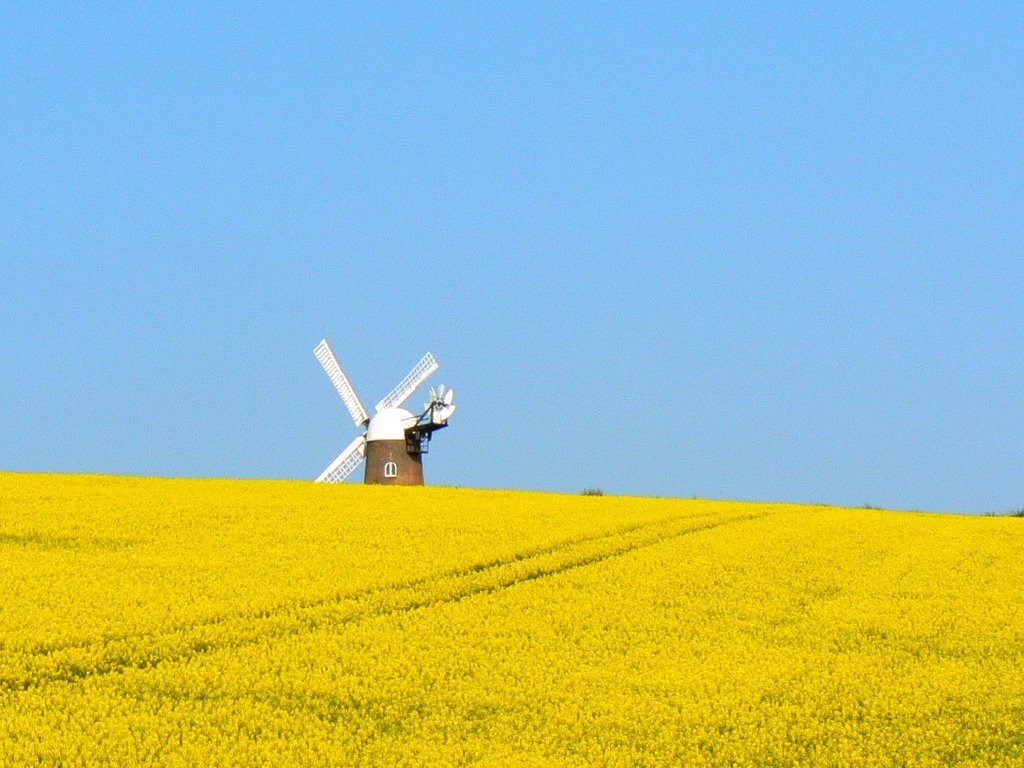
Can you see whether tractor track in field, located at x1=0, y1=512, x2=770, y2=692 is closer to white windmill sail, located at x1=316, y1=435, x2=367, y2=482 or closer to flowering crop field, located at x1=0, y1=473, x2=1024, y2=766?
flowering crop field, located at x1=0, y1=473, x2=1024, y2=766

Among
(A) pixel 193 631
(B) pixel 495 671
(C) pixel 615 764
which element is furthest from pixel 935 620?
(A) pixel 193 631

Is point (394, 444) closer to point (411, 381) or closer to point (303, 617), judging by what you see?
point (411, 381)

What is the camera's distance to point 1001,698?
15602mm

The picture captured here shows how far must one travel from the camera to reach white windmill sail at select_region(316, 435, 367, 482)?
6191cm

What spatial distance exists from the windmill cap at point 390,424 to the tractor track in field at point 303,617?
32040 millimetres

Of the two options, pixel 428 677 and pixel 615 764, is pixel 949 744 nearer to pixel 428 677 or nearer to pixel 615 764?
pixel 615 764

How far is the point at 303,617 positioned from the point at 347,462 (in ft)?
143

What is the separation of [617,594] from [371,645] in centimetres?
592

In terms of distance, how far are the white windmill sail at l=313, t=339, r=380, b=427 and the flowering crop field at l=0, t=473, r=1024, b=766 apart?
31.0 metres

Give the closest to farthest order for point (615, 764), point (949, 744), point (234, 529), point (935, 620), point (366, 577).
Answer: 1. point (615, 764)
2. point (949, 744)
3. point (935, 620)
4. point (366, 577)
5. point (234, 529)

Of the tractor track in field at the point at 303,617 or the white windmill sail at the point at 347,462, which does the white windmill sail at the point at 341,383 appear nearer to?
the white windmill sail at the point at 347,462

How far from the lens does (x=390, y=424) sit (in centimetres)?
6028

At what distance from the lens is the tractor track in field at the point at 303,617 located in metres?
15.9

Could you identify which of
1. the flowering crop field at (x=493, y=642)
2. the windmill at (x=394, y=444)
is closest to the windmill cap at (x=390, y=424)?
the windmill at (x=394, y=444)
